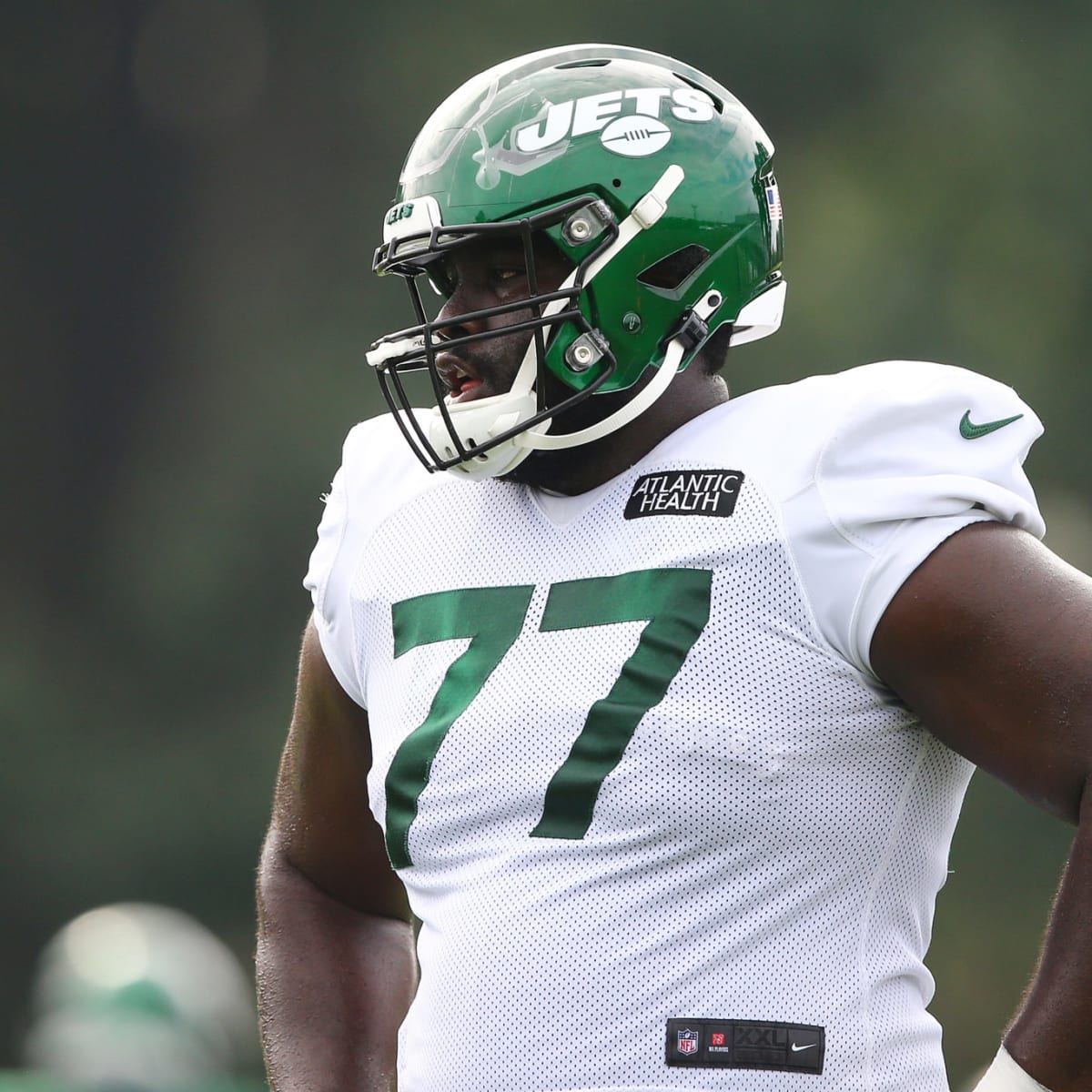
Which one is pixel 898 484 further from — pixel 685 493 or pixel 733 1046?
pixel 733 1046

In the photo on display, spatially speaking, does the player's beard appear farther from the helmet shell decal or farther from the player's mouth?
the helmet shell decal

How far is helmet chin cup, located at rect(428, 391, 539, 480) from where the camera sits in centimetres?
197

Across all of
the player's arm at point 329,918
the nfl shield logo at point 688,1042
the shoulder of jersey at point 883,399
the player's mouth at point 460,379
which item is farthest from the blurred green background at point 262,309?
the nfl shield logo at point 688,1042

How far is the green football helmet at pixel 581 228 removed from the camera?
6.50 feet

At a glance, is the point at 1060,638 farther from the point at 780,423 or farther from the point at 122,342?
the point at 122,342

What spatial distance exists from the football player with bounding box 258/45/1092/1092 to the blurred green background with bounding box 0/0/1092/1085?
5.92 meters

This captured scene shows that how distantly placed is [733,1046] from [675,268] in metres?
0.77

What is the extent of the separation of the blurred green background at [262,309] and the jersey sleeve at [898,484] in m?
6.14

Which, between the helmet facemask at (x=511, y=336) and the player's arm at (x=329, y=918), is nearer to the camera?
the helmet facemask at (x=511, y=336)

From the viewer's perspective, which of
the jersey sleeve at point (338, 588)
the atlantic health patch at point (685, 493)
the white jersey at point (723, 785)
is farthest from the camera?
the jersey sleeve at point (338, 588)

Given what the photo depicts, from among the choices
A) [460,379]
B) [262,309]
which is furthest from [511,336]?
[262,309]

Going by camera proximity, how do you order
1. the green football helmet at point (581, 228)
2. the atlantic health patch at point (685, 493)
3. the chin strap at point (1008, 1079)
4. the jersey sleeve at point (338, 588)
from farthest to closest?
the jersey sleeve at point (338, 588)
the green football helmet at point (581, 228)
the atlantic health patch at point (685, 493)
the chin strap at point (1008, 1079)

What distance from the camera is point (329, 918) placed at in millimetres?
2291

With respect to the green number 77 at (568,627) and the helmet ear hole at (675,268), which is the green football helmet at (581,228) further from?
the green number 77 at (568,627)
